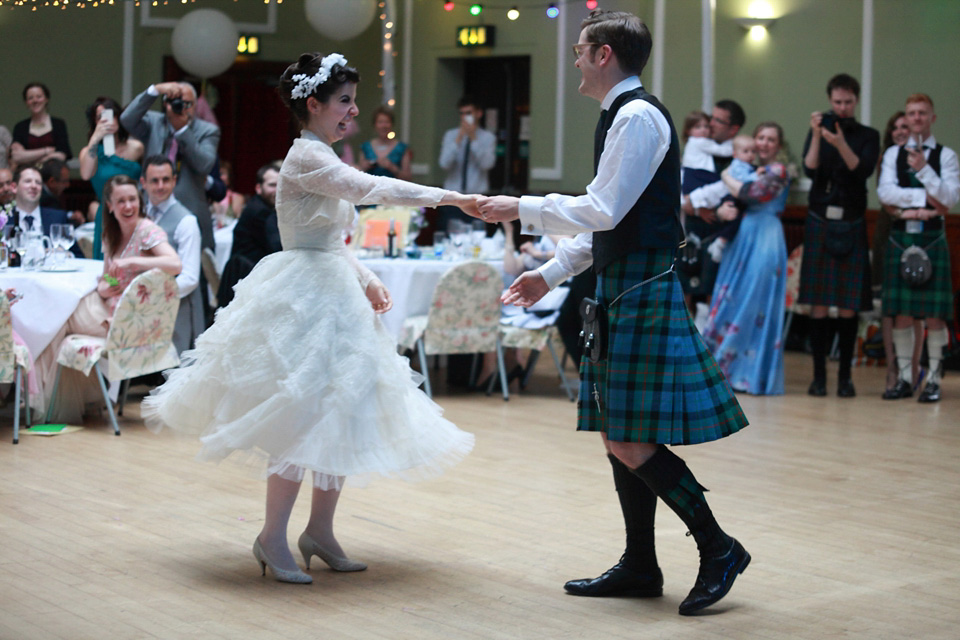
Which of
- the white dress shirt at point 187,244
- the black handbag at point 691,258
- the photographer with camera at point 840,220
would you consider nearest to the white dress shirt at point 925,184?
the photographer with camera at point 840,220

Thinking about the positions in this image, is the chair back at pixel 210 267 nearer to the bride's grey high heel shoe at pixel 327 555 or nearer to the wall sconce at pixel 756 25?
the bride's grey high heel shoe at pixel 327 555

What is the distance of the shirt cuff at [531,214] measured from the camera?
2.79 metres

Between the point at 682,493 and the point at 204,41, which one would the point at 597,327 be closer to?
the point at 682,493

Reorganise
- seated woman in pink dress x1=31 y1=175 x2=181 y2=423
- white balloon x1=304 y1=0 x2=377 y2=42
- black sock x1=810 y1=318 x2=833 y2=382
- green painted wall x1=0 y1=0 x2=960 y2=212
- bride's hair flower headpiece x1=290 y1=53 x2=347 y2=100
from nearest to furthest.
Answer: bride's hair flower headpiece x1=290 y1=53 x2=347 y2=100 < seated woman in pink dress x1=31 y1=175 x2=181 y2=423 < black sock x1=810 y1=318 x2=833 y2=382 < green painted wall x1=0 y1=0 x2=960 y2=212 < white balloon x1=304 y1=0 x2=377 y2=42

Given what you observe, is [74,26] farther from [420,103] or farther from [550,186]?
[550,186]

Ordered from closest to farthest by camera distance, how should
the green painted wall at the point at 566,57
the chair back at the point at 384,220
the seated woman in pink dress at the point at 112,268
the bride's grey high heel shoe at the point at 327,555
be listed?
the bride's grey high heel shoe at the point at 327,555, the seated woman in pink dress at the point at 112,268, the chair back at the point at 384,220, the green painted wall at the point at 566,57

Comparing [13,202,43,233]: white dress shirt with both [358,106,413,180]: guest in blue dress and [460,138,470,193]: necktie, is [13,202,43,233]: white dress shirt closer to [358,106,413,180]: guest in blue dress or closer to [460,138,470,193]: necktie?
[358,106,413,180]: guest in blue dress

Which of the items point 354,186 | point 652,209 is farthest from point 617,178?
point 354,186

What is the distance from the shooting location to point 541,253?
21.4 ft

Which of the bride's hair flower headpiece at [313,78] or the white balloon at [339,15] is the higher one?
the white balloon at [339,15]

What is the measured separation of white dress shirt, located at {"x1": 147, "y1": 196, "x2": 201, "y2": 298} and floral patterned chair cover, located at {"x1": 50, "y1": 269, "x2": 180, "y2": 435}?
37cm

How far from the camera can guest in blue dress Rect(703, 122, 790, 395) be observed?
6.82m

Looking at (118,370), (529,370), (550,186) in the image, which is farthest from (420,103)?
(118,370)

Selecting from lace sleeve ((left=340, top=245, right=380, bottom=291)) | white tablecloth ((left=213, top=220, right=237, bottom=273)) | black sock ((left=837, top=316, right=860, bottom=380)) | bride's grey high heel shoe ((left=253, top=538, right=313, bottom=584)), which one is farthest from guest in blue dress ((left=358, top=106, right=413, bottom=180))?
bride's grey high heel shoe ((left=253, top=538, right=313, bottom=584))
